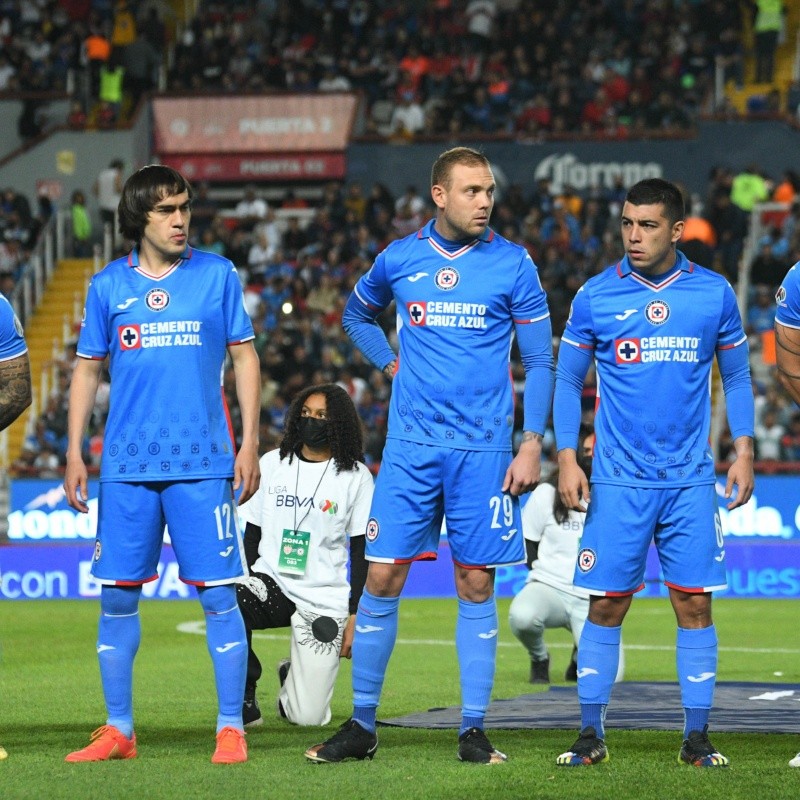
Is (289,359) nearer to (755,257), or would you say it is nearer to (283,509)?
(755,257)

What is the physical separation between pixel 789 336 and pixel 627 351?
0.64 metres

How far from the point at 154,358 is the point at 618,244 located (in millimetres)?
17321

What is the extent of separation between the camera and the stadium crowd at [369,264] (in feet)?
71.1

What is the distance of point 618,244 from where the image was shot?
23.2 m

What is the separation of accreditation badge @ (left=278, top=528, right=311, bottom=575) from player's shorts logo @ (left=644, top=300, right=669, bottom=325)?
8.41ft

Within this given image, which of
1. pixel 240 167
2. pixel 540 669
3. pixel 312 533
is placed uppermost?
pixel 240 167

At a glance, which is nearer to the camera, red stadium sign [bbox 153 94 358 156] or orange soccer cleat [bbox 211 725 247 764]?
orange soccer cleat [bbox 211 725 247 764]

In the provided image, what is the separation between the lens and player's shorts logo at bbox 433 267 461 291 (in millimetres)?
6648

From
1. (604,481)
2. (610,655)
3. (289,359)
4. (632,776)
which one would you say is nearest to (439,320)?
(604,481)

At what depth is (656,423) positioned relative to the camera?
21.3ft

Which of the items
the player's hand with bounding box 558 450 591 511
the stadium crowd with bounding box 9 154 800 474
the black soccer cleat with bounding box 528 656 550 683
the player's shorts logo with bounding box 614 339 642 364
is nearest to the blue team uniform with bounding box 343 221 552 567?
the player's hand with bounding box 558 450 591 511

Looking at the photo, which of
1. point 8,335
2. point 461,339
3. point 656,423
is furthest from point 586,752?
point 8,335

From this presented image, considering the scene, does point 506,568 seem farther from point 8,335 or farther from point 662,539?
point 8,335

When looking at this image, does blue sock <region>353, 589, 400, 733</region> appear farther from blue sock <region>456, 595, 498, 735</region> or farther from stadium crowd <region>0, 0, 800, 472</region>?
stadium crowd <region>0, 0, 800, 472</region>
